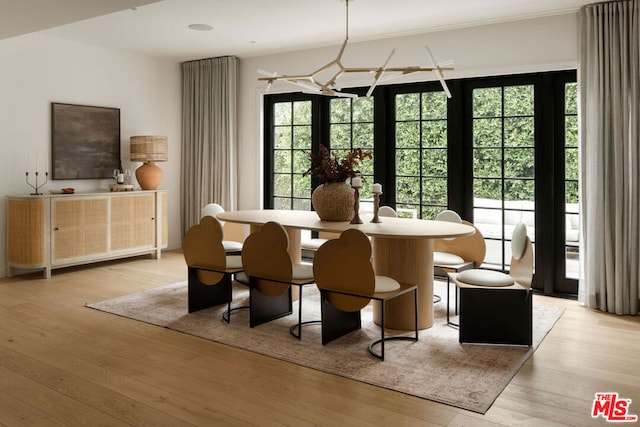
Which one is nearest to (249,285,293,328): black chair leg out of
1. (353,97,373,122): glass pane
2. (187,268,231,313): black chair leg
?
(187,268,231,313): black chair leg

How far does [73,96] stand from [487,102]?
4.75 m

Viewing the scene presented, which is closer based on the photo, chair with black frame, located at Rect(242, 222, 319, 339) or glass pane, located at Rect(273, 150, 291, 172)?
chair with black frame, located at Rect(242, 222, 319, 339)

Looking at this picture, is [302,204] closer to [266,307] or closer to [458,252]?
[458,252]

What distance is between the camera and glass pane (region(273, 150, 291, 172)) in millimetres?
7016

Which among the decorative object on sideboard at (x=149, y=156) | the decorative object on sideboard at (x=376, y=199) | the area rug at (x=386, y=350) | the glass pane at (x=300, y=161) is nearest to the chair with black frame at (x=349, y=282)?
the area rug at (x=386, y=350)

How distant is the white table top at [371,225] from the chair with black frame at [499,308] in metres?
0.39

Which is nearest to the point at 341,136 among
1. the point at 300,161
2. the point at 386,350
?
the point at 300,161

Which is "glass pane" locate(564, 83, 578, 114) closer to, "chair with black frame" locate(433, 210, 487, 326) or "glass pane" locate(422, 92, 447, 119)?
"glass pane" locate(422, 92, 447, 119)

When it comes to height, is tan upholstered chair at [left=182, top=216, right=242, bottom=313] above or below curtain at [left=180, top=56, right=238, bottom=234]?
below

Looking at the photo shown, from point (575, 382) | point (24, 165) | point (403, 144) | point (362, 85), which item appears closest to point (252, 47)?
point (362, 85)

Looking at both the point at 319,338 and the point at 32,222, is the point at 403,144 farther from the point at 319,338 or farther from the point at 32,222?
the point at 32,222

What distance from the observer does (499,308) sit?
11.9 ft

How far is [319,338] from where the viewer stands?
149 inches
